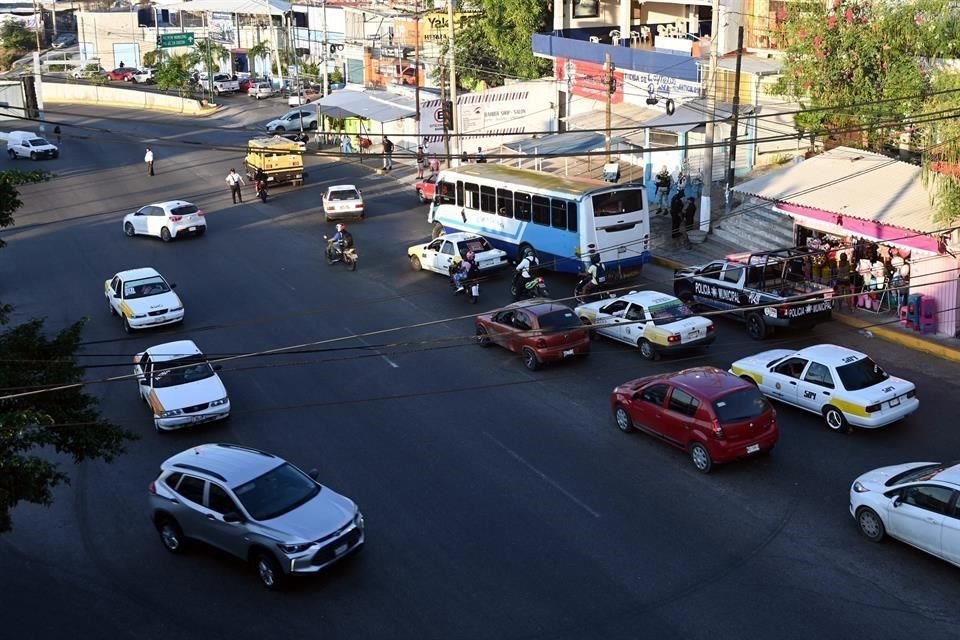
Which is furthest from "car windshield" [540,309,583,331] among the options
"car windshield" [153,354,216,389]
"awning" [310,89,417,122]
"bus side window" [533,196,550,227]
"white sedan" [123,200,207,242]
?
"awning" [310,89,417,122]

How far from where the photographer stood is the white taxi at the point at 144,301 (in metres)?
27.2

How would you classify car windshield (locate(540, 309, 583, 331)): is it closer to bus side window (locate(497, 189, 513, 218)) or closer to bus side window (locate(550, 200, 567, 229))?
bus side window (locate(550, 200, 567, 229))

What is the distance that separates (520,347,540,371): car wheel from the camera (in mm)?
23328

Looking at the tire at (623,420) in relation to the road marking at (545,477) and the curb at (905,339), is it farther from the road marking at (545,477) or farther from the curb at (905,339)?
the curb at (905,339)

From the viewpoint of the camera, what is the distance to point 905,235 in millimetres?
25547

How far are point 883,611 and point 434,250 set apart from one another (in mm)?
20084

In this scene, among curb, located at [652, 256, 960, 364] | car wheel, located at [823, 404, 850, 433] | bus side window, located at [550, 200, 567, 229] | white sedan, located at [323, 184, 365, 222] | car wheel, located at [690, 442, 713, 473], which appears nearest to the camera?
car wheel, located at [690, 442, 713, 473]

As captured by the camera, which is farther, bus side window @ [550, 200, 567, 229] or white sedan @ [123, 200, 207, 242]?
white sedan @ [123, 200, 207, 242]

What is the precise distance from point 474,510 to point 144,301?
14033mm

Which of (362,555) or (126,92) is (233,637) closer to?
(362,555)

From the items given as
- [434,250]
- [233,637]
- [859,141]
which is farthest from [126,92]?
[233,637]

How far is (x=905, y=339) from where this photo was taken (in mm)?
24422

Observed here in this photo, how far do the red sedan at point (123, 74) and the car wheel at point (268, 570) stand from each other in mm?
87625

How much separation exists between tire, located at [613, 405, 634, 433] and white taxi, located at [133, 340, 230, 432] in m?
7.73
